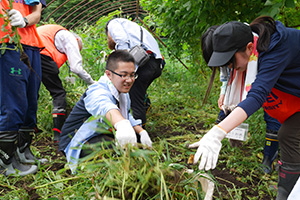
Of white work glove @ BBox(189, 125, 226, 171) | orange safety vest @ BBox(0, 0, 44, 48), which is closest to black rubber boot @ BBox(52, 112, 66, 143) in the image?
orange safety vest @ BBox(0, 0, 44, 48)

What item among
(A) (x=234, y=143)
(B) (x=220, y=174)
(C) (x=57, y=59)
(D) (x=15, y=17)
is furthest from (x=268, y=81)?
(C) (x=57, y=59)

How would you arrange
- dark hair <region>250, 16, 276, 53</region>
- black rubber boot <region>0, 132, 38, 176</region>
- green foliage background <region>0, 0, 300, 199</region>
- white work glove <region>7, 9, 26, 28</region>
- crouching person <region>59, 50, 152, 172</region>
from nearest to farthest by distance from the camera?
green foliage background <region>0, 0, 300, 199</region>, dark hair <region>250, 16, 276, 53</region>, crouching person <region>59, 50, 152, 172</region>, white work glove <region>7, 9, 26, 28</region>, black rubber boot <region>0, 132, 38, 176</region>

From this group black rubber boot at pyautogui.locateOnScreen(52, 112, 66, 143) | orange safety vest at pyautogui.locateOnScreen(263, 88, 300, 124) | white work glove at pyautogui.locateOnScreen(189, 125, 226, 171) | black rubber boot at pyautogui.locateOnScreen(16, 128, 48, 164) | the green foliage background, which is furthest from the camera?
black rubber boot at pyautogui.locateOnScreen(52, 112, 66, 143)

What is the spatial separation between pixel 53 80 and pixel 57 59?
0.25 metres

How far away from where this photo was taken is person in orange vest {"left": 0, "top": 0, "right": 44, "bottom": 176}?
206 cm

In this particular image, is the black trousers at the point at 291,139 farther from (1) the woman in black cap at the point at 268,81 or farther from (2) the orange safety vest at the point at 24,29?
(2) the orange safety vest at the point at 24,29

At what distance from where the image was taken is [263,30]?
1595 mm

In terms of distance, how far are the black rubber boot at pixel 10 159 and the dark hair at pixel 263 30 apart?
6.30ft

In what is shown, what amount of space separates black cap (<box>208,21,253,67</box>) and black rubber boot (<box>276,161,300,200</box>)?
897mm

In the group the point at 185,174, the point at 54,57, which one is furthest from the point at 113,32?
the point at 185,174

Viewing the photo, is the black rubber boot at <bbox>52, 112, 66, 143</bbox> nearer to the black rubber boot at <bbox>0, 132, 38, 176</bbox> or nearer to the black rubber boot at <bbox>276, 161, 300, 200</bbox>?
the black rubber boot at <bbox>0, 132, 38, 176</bbox>

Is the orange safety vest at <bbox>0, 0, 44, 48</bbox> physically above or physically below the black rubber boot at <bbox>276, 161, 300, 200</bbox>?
above

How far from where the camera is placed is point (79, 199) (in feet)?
3.68

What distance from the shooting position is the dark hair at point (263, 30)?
5.03 ft
